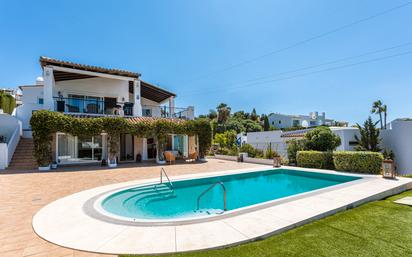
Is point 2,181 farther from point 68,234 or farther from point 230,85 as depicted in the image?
point 230,85

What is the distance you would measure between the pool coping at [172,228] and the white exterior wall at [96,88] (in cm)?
1570

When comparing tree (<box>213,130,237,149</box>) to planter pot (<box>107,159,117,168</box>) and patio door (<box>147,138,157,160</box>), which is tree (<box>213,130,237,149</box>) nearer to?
patio door (<box>147,138,157,160</box>)

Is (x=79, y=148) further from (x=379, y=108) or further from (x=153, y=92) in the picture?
(x=379, y=108)

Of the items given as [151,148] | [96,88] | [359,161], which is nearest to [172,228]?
[359,161]

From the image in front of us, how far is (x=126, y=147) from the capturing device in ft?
68.4

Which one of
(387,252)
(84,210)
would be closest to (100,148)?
A: (84,210)

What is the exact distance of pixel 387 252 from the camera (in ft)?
12.9

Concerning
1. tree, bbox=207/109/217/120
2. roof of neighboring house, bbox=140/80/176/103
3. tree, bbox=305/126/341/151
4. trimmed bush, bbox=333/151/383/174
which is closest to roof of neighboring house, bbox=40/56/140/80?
roof of neighboring house, bbox=140/80/176/103

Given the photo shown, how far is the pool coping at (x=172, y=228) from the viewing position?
4.14m

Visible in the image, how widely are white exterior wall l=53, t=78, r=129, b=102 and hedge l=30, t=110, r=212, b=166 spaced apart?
5.57 m

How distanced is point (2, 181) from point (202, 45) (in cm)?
1950

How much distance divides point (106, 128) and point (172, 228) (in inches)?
531

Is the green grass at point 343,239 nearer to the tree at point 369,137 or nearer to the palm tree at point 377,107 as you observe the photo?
the tree at point 369,137

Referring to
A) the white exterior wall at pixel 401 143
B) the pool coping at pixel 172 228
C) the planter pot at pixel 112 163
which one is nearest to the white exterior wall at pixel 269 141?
the white exterior wall at pixel 401 143
